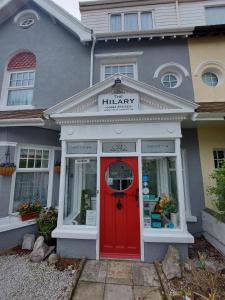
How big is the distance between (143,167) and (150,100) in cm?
192

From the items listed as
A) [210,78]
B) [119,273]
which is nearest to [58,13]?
[210,78]

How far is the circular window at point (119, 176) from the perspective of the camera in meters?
4.86

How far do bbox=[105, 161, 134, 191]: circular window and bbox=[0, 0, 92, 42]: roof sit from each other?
16.9 ft

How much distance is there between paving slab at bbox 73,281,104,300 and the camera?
333 cm

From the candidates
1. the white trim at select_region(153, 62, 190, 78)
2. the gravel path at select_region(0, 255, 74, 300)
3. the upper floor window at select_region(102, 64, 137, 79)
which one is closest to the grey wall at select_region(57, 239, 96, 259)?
the gravel path at select_region(0, 255, 74, 300)

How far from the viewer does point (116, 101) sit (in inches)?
196

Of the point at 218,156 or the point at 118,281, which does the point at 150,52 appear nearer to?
the point at 218,156

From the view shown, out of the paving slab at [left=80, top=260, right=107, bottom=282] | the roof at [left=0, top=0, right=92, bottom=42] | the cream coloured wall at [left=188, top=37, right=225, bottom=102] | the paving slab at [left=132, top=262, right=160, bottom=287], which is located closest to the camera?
the paving slab at [left=132, top=262, right=160, bottom=287]

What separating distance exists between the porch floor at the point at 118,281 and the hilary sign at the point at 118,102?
13.3 feet

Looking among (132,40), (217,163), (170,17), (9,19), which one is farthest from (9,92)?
(217,163)

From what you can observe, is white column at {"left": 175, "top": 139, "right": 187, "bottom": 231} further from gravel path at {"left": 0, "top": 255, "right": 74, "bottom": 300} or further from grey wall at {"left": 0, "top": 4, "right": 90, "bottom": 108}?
grey wall at {"left": 0, "top": 4, "right": 90, "bottom": 108}

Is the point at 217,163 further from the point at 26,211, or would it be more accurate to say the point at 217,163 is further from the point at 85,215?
the point at 26,211

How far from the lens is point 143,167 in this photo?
16.1ft

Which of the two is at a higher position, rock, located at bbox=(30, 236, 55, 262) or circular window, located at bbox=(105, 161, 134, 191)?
circular window, located at bbox=(105, 161, 134, 191)
